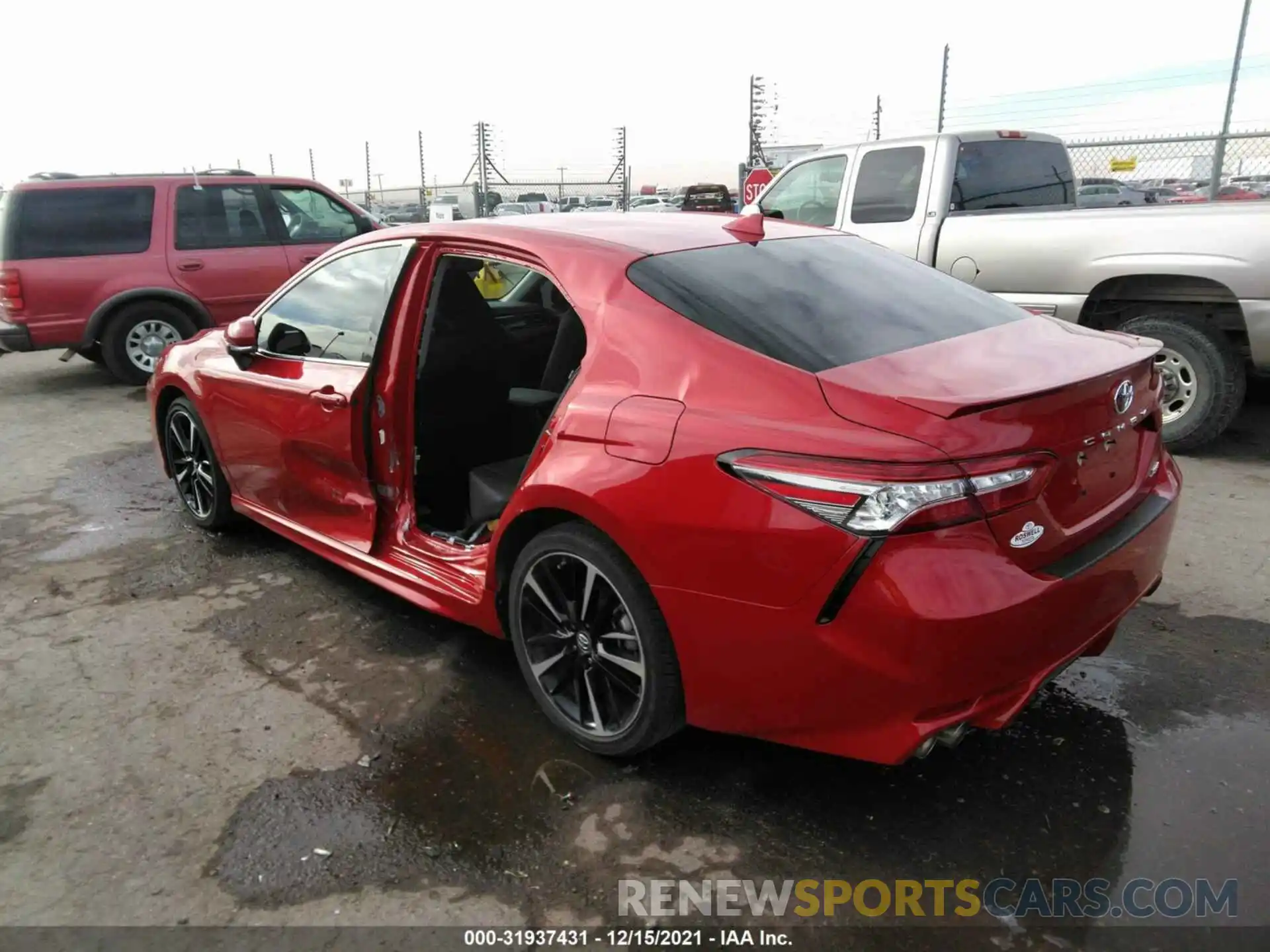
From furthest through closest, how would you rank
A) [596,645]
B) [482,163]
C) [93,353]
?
[482,163] < [93,353] < [596,645]

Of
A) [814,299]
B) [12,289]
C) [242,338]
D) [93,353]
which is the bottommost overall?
[93,353]

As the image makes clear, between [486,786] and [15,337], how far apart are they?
812 cm

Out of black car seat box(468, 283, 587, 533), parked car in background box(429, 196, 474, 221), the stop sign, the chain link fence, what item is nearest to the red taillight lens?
black car seat box(468, 283, 587, 533)

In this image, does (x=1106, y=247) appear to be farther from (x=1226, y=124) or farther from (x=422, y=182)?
(x=422, y=182)

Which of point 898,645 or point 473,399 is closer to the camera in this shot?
point 898,645

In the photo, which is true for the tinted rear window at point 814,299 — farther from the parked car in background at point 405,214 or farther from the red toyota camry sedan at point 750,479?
the parked car in background at point 405,214

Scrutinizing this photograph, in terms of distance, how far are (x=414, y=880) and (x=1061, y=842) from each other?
1.70 meters

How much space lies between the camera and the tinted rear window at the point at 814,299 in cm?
258

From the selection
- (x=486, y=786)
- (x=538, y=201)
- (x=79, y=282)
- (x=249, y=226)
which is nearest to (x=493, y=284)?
(x=486, y=786)

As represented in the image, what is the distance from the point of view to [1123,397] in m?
2.59

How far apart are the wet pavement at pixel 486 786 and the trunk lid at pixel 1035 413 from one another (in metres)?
0.81

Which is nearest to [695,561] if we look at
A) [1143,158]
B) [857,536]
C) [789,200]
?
[857,536]

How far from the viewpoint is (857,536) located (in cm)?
214

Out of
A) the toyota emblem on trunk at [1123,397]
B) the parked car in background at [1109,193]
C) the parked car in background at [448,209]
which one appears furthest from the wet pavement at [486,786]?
the parked car in background at [448,209]
